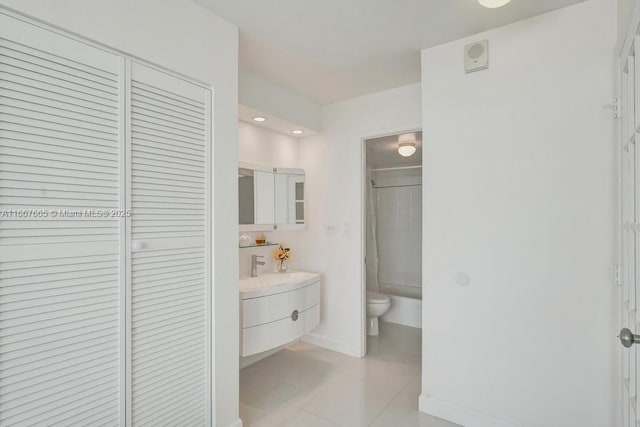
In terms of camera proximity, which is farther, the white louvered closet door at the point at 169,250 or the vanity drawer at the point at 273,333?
the vanity drawer at the point at 273,333

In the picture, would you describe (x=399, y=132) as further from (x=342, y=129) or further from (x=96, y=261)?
(x=96, y=261)

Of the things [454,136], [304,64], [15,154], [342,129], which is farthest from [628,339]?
[342,129]

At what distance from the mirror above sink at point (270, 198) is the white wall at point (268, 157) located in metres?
0.11

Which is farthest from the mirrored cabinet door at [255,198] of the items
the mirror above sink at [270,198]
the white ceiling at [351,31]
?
the white ceiling at [351,31]

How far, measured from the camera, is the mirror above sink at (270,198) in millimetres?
2799

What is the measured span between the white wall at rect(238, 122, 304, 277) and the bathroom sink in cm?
13

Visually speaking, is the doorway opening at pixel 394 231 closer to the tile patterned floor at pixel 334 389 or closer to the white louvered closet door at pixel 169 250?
the tile patterned floor at pixel 334 389

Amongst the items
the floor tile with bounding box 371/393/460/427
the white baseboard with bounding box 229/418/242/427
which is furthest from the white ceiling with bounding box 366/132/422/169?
the white baseboard with bounding box 229/418/242/427

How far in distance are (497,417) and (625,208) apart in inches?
53.0

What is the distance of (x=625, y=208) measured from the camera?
1400 millimetres

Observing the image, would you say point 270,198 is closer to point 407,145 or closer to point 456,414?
point 407,145

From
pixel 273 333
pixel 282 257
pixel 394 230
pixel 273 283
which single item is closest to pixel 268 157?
pixel 282 257

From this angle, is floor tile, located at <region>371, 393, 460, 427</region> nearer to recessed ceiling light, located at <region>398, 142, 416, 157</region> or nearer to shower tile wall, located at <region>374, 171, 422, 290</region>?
shower tile wall, located at <region>374, 171, 422, 290</region>

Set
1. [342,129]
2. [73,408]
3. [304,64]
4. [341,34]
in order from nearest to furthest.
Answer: [73,408], [341,34], [304,64], [342,129]
